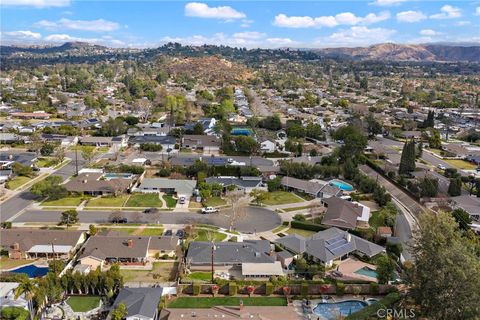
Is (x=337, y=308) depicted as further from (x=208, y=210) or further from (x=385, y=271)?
(x=208, y=210)

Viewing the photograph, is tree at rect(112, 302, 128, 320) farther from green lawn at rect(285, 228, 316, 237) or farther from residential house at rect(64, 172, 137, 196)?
residential house at rect(64, 172, 137, 196)

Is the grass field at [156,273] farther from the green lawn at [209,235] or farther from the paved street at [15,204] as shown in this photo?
the paved street at [15,204]

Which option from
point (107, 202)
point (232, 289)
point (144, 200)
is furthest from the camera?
point (144, 200)

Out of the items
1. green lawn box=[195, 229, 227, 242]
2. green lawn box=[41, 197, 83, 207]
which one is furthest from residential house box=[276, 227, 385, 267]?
green lawn box=[41, 197, 83, 207]

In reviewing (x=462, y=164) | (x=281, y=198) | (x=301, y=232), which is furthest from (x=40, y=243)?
(x=462, y=164)

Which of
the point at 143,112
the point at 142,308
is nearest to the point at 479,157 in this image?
the point at 142,308

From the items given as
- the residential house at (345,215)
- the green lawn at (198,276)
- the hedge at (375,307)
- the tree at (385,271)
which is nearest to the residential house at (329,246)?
the residential house at (345,215)

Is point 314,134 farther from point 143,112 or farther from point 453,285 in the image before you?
point 453,285
